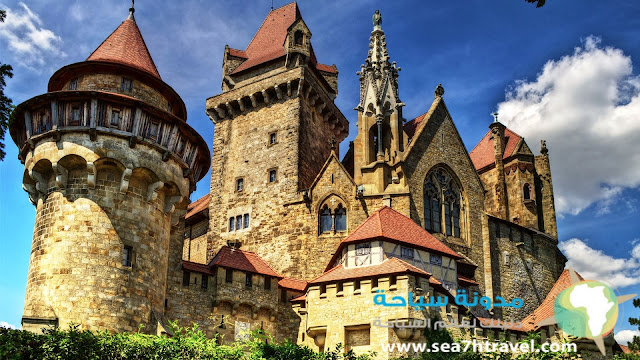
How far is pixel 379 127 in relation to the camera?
119ft

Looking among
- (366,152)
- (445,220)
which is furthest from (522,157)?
(366,152)

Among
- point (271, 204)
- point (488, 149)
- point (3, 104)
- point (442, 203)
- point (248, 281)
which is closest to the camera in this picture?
point (3, 104)

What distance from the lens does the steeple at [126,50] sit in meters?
26.0

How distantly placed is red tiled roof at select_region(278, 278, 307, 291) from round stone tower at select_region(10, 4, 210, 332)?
7362mm

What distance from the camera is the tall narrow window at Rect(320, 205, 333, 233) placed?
34438mm

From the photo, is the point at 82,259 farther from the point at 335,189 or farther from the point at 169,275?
the point at 335,189

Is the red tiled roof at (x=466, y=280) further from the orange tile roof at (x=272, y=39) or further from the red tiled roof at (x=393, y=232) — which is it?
the orange tile roof at (x=272, y=39)

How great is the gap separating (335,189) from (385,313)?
12457 millimetres

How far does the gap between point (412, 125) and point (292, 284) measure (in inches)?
532

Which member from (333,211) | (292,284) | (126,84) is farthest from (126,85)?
(333,211)

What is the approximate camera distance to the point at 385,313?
76.2 feet

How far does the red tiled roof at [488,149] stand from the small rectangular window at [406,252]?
15806 mm

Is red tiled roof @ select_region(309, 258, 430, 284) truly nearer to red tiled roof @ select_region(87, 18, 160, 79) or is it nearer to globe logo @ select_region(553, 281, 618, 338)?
globe logo @ select_region(553, 281, 618, 338)

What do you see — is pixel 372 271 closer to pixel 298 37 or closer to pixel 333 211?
pixel 333 211
